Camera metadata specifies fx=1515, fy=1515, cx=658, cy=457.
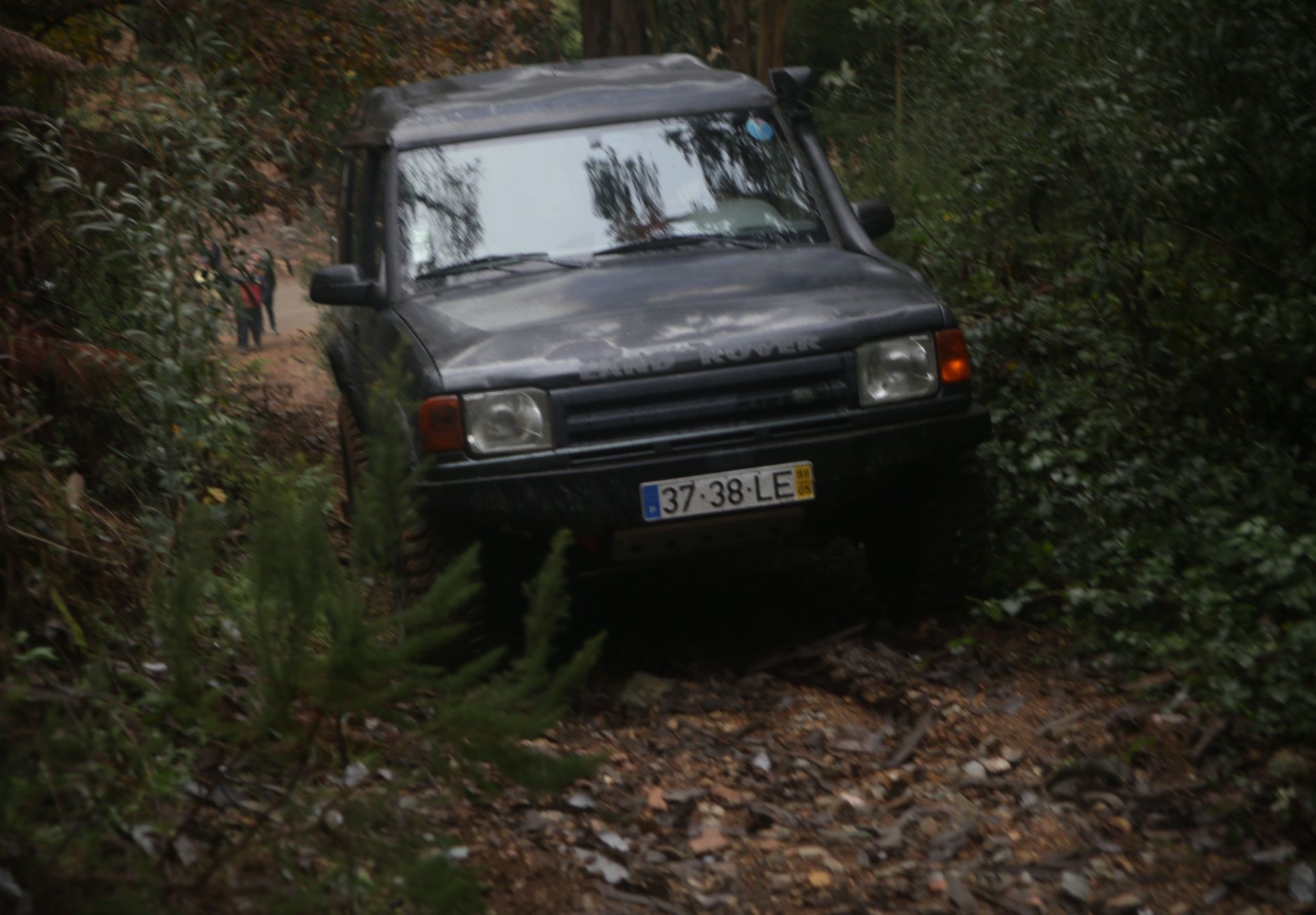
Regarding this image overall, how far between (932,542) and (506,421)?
1580 millimetres

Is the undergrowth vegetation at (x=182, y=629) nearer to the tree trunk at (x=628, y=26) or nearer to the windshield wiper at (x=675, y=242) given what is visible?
the windshield wiper at (x=675, y=242)

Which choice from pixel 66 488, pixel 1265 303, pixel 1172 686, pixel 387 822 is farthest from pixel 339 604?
pixel 1265 303

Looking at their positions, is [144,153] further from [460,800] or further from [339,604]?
[339,604]

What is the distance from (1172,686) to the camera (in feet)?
14.0

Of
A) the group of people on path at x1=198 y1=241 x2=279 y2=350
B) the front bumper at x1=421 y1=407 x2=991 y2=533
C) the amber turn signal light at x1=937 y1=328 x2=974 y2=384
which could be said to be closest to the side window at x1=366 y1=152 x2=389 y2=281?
the group of people on path at x1=198 y1=241 x2=279 y2=350

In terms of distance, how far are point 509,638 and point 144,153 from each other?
2.64 m

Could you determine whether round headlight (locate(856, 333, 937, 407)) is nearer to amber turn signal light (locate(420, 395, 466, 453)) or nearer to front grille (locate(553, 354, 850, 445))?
front grille (locate(553, 354, 850, 445))

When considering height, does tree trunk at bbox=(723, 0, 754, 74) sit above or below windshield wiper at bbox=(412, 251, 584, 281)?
above

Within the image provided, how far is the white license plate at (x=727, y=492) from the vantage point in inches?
181

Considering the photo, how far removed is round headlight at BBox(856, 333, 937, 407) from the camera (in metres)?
4.75

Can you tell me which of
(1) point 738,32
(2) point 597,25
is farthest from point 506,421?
(2) point 597,25

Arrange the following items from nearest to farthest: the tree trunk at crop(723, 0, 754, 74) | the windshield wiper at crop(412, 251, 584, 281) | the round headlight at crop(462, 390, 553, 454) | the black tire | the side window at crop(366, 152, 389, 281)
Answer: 1. the round headlight at crop(462, 390, 553, 454)
2. the black tire
3. the windshield wiper at crop(412, 251, 584, 281)
4. the side window at crop(366, 152, 389, 281)
5. the tree trunk at crop(723, 0, 754, 74)

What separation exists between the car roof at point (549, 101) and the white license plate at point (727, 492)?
5.74ft

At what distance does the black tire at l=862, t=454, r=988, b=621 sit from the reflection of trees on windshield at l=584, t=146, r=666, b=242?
4.34 feet
